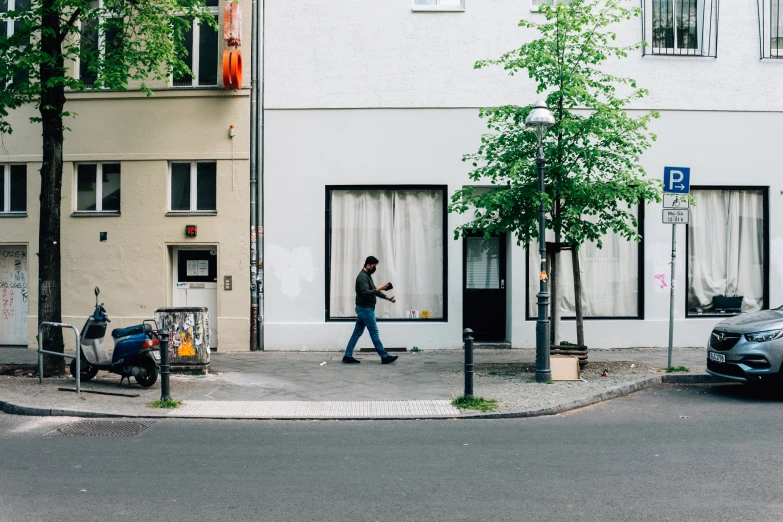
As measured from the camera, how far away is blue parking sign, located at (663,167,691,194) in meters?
12.7

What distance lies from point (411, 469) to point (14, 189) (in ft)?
41.2

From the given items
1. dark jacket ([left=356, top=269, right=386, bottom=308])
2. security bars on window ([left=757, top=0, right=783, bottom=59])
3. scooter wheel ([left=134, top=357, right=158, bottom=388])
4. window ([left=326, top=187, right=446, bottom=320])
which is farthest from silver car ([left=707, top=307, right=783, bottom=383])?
scooter wheel ([left=134, top=357, right=158, bottom=388])

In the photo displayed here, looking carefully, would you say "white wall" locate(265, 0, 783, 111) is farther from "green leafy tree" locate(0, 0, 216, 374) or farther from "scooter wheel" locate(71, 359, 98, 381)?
"scooter wheel" locate(71, 359, 98, 381)

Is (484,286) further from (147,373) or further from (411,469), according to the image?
(411,469)

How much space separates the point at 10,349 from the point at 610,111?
12.6m

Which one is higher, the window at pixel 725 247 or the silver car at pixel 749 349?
the window at pixel 725 247

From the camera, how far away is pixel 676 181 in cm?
1276

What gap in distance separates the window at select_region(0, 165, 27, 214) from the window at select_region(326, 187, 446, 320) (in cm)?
646

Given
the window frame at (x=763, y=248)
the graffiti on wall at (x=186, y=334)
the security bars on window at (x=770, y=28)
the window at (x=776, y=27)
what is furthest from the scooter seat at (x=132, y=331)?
the window at (x=776, y=27)

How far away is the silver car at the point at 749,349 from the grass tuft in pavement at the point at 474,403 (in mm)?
3487

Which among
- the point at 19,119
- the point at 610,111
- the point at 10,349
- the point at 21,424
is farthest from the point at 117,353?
the point at 610,111

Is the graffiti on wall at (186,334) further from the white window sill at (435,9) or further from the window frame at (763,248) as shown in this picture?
the window frame at (763,248)

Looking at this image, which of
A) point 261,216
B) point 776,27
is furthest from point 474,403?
point 776,27

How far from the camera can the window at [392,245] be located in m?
15.9
